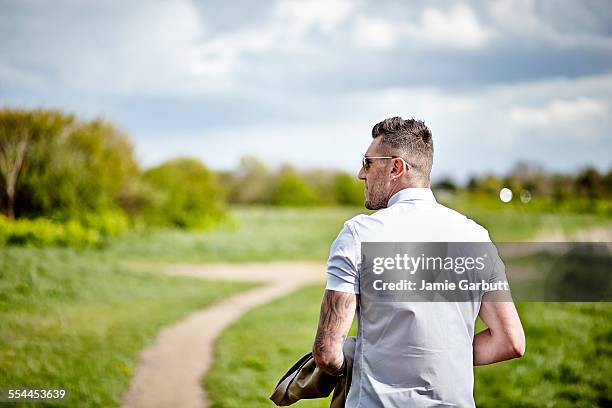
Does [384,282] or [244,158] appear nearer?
[384,282]

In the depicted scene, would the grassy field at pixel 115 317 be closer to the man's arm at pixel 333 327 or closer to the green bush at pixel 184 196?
the green bush at pixel 184 196

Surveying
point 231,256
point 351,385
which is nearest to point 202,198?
point 231,256

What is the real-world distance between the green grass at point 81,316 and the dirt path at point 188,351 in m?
0.20

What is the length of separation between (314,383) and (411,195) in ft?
2.60

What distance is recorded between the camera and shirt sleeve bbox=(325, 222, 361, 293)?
182 centimetres

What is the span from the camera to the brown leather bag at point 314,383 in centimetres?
202

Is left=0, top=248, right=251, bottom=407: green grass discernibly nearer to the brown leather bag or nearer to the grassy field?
the grassy field

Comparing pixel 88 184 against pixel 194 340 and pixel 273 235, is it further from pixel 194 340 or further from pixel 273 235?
pixel 194 340

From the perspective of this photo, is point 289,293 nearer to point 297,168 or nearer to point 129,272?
point 129,272

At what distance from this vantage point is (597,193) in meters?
17.1

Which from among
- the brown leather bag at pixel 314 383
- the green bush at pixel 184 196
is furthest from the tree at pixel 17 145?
the brown leather bag at pixel 314 383

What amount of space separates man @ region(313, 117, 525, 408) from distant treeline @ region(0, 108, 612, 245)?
15.0m

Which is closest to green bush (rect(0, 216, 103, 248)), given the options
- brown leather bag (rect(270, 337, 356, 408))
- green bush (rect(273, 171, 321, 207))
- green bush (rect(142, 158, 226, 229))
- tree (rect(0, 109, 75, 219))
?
tree (rect(0, 109, 75, 219))

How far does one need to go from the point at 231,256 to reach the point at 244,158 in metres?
16.1
